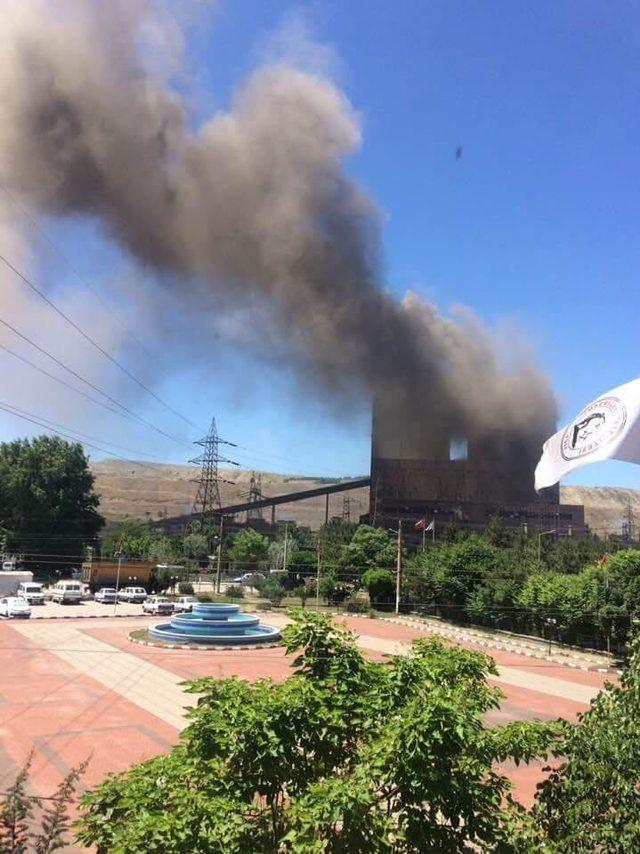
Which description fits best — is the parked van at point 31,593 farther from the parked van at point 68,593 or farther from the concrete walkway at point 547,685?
the concrete walkway at point 547,685

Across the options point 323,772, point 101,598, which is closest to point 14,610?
point 101,598

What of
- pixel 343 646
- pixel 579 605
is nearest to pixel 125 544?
pixel 579 605

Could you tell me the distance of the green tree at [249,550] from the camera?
69562mm

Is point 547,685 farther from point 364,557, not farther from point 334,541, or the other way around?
point 334,541

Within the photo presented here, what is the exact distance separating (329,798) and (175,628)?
965 inches

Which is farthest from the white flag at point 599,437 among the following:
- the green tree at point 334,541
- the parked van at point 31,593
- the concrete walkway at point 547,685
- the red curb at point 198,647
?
the green tree at point 334,541

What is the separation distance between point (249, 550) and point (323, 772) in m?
68.2

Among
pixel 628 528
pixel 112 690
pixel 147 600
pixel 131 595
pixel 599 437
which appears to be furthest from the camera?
pixel 628 528

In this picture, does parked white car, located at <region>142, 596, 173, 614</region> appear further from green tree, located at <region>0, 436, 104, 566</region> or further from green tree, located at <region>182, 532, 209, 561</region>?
green tree, located at <region>182, 532, 209, 561</region>

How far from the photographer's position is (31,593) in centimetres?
3816

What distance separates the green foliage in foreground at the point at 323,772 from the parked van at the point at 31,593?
1472 inches

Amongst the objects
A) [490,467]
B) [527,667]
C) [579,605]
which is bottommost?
[527,667]

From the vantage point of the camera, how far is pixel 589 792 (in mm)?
3641

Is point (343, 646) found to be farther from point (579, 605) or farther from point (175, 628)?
point (579, 605)
